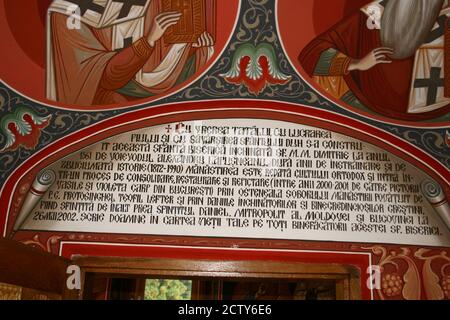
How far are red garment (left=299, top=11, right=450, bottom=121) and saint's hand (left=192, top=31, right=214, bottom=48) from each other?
711mm

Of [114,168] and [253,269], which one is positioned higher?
[114,168]

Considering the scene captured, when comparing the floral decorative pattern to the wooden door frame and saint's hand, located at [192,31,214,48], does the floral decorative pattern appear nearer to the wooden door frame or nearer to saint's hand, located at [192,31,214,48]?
saint's hand, located at [192,31,214,48]

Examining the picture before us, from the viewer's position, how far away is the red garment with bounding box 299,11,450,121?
394cm

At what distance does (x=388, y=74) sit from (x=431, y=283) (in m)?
1.61

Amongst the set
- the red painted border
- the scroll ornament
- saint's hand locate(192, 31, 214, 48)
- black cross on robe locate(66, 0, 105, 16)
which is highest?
black cross on robe locate(66, 0, 105, 16)

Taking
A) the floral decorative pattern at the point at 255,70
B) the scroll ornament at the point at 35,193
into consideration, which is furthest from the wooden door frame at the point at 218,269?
the floral decorative pattern at the point at 255,70

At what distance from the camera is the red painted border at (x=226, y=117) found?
4.04m

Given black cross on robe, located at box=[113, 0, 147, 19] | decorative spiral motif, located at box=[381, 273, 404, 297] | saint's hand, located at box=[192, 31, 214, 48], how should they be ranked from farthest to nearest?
saint's hand, located at box=[192, 31, 214, 48]
black cross on robe, located at box=[113, 0, 147, 19]
decorative spiral motif, located at box=[381, 273, 404, 297]

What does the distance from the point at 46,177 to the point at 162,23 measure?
58.5 inches

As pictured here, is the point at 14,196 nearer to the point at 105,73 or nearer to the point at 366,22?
the point at 105,73

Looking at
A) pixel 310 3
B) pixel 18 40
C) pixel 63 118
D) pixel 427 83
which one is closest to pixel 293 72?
pixel 310 3

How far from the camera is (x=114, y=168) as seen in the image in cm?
405

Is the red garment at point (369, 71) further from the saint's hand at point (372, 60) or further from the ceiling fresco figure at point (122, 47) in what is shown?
the ceiling fresco figure at point (122, 47)

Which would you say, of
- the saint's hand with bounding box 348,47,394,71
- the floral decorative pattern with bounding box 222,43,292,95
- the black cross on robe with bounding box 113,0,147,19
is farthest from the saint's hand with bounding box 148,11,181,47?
the saint's hand with bounding box 348,47,394,71
